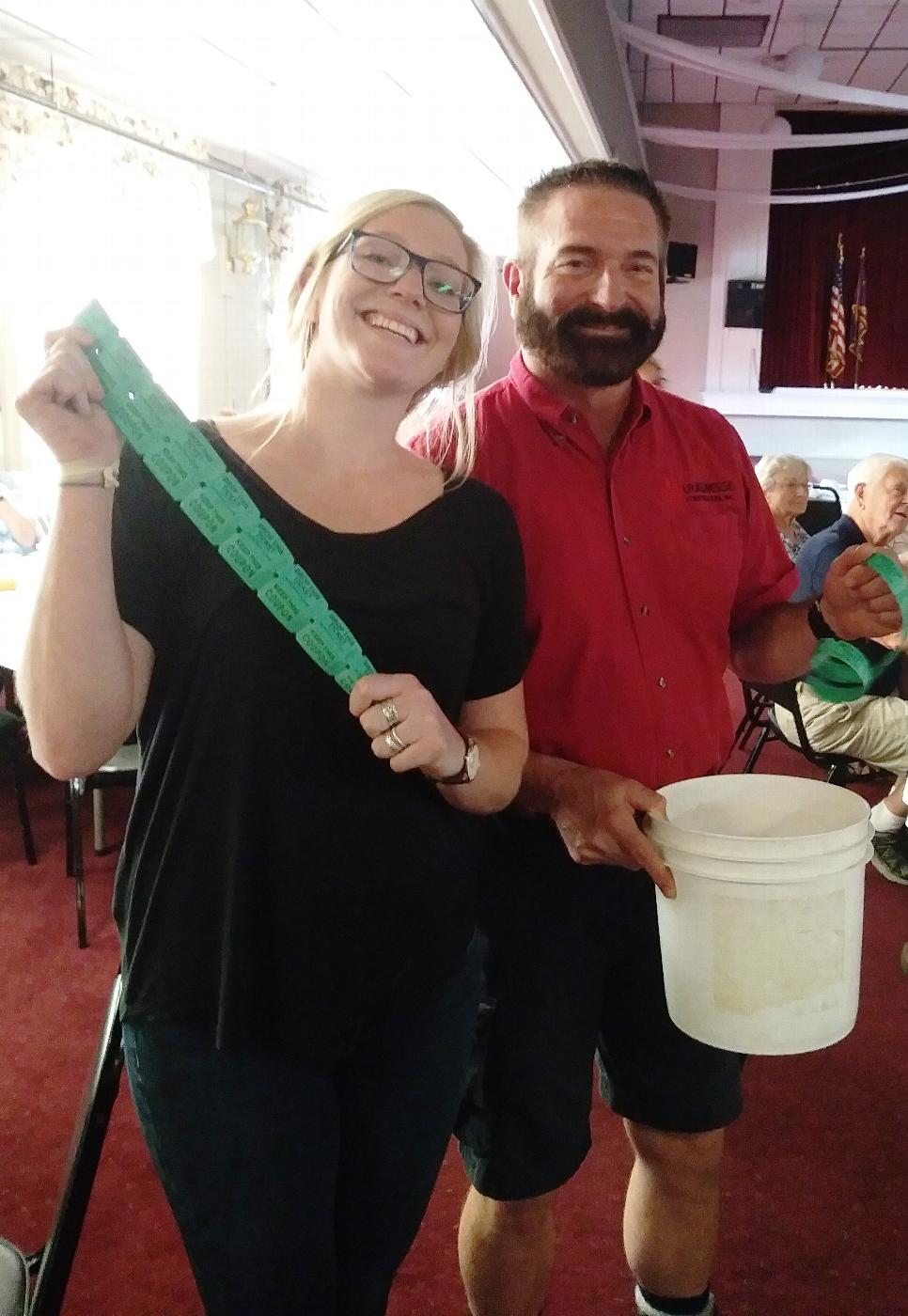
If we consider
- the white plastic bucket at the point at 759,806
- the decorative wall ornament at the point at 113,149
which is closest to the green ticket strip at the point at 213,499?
the white plastic bucket at the point at 759,806

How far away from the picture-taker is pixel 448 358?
1.15m

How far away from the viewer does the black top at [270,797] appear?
0.88m

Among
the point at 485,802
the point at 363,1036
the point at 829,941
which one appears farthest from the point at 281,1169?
the point at 829,941

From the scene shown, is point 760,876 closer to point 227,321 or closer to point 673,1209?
point 673,1209

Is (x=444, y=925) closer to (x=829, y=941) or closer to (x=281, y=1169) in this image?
(x=281, y=1169)

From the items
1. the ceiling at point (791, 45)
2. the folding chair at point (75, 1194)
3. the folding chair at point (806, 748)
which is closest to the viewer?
the folding chair at point (75, 1194)

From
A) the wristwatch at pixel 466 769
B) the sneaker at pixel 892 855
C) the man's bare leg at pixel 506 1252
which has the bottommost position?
the sneaker at pixel 892 855

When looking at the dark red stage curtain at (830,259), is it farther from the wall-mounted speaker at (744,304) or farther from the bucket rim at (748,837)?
the bucket rim at (748,837)

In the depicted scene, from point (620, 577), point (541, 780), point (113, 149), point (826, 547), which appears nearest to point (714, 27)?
point (113, 149)

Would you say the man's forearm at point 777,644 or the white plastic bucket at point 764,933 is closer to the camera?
the white plastic bucket at point 764,933

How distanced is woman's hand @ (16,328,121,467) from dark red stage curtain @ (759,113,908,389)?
24.8 feet

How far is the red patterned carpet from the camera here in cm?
165

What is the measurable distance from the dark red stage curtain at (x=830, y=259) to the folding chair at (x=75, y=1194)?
7573 millimetres

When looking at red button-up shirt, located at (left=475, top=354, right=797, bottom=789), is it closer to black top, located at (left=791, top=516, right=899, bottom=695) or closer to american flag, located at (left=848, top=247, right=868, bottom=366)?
black top, located at (left=791, top=516, right=899, bottom=695)
